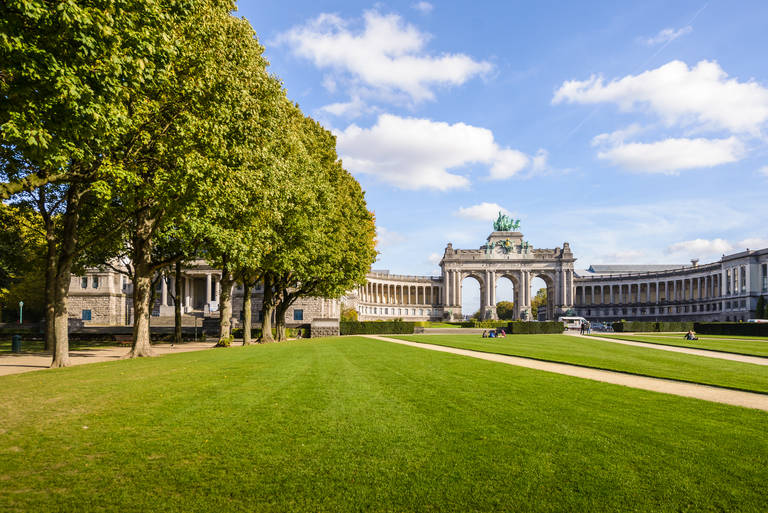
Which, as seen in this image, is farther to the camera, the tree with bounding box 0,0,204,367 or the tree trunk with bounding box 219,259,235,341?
the tree trunk with bounding box 219,259,235,341

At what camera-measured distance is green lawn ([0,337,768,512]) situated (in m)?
5.93

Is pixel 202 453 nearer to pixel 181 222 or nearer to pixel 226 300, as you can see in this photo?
pixel 181 222

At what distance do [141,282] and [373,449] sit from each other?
2284 cm

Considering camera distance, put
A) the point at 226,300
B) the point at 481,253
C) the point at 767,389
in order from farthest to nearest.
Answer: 1. the point at 481,253
2. the point at 226,300
3. the point at 767,389

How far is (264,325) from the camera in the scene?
4075 cm

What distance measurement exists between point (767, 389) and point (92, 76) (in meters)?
20.2

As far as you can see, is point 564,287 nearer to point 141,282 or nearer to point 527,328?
point 527,328

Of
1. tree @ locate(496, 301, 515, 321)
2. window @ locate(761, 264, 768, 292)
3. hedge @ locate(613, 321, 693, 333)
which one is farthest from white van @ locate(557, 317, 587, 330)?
tree @ locate(496, 301, 515, 321)

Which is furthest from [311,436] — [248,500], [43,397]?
[43,397]

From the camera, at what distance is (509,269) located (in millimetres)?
144250

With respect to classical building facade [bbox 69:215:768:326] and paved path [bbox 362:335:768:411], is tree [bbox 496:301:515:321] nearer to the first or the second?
classical building facade [bbox 69:215:768:326]

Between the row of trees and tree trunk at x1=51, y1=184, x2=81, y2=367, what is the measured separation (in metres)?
0.06

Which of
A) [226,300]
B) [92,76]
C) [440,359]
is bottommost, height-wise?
[440,359]

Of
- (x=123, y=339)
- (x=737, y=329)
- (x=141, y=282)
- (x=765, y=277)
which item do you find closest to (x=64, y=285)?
(x=141, y=282)
